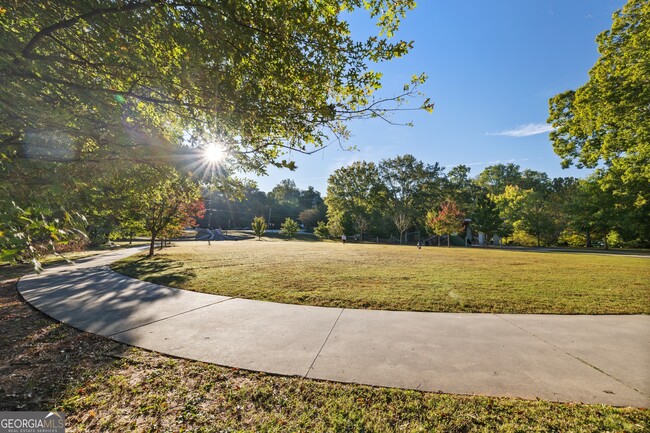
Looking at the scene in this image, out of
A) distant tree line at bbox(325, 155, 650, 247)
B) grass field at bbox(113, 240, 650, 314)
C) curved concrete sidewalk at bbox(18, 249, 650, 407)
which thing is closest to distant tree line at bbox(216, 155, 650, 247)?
distant tree line at bbox(325, 155, 650, 247)

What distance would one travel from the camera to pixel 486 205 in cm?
4297

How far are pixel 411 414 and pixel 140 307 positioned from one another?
200 inches

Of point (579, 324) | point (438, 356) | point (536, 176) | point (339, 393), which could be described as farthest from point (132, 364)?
point (536, 176)

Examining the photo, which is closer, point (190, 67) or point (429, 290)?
point (190, 67)

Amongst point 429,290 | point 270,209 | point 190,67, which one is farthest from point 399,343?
point 270,209

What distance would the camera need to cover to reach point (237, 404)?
2312mm

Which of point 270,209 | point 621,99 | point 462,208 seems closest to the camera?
point 621,99

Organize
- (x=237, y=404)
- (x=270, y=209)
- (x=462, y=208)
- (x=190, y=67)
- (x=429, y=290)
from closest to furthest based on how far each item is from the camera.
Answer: (x=237, y=404)
(x=190, y=67)
(x=429, y=290)
(x=462, y=208)
(x=270, y=209)

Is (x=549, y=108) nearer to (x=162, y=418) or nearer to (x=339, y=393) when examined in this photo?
(x=339, y=393)

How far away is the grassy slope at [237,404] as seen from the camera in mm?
2057

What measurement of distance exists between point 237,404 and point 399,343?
2117 millimetres

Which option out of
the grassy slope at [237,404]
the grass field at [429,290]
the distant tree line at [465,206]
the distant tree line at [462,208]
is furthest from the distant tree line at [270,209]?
the grassy slope at [237,404]

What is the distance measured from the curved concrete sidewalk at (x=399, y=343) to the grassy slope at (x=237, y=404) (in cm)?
19

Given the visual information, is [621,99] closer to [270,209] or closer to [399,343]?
[399,343]
